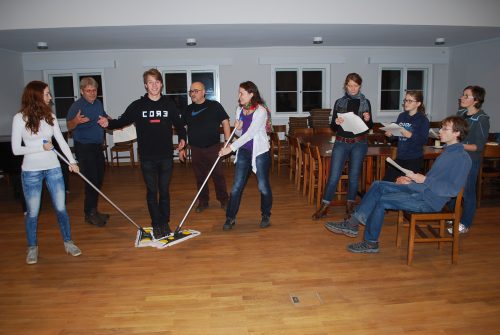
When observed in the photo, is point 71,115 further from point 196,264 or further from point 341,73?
point 341,73

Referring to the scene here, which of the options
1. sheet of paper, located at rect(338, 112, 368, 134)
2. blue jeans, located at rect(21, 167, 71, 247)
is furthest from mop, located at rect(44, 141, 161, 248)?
sheet of paper, located at rect(338, 112, 368, 134)

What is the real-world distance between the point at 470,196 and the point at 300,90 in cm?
610

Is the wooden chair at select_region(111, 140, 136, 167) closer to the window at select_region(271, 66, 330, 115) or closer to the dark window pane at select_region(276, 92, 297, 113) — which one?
the window at select_region(271, 66, 330, 115)

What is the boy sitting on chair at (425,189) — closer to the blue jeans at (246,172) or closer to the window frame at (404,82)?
the blue jeans at (246,172)

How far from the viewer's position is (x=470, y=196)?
3879 millimetres

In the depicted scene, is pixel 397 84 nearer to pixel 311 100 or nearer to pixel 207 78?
pixel 311 100

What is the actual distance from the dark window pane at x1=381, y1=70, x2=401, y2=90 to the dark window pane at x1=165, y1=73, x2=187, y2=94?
5089 mm

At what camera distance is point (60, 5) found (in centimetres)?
578

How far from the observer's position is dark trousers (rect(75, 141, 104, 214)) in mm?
4133

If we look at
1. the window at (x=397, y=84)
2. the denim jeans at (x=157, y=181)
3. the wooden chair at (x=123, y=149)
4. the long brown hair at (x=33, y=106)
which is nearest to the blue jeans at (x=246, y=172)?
the denim jeans at (x=157, y=181)

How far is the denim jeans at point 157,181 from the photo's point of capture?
3650 mm

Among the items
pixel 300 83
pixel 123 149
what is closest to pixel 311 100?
pixel 300 83

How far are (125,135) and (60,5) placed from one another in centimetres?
273

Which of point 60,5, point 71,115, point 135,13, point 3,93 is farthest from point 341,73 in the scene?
point 3,93
